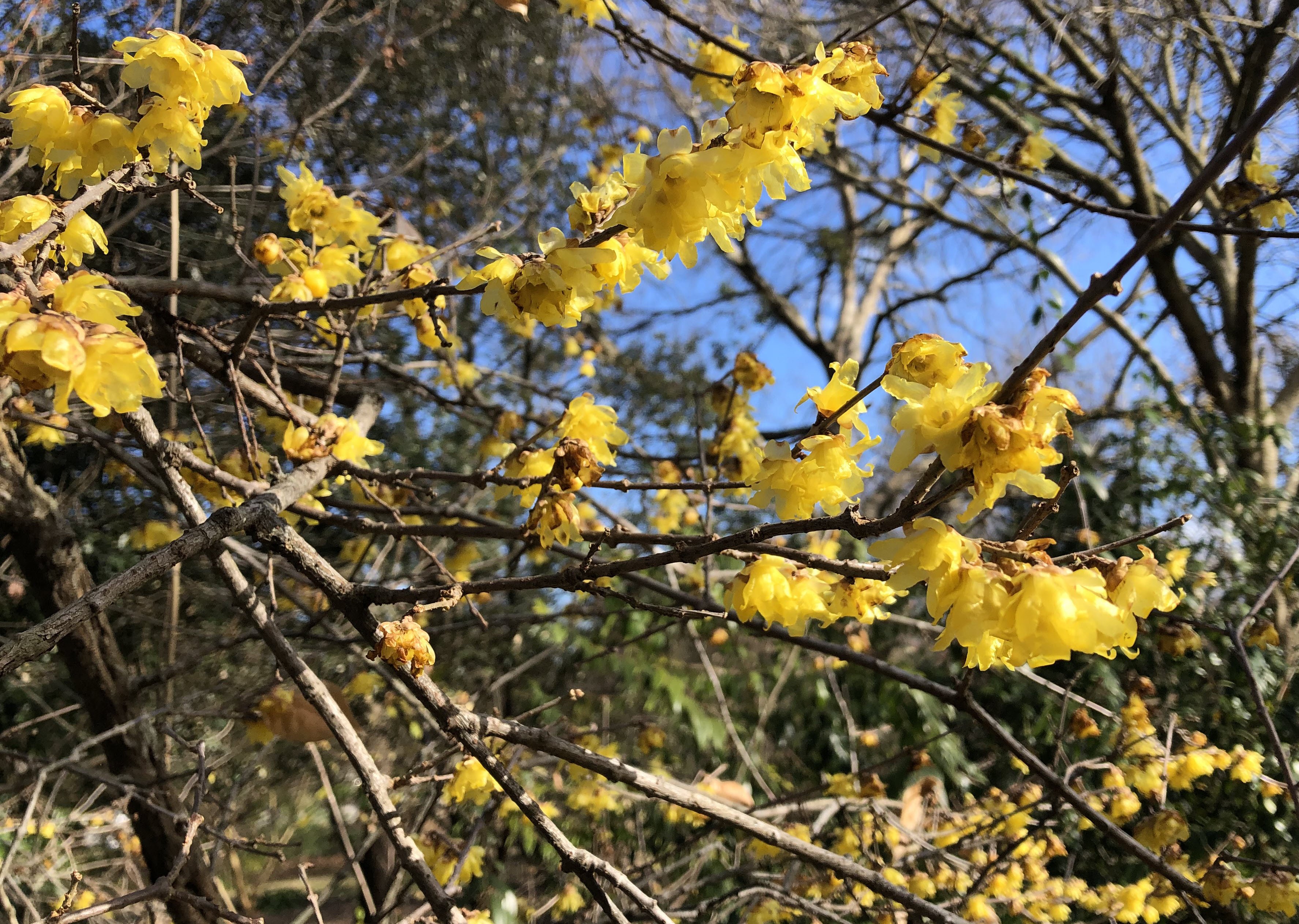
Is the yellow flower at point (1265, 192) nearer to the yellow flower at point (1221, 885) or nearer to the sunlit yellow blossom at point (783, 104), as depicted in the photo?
the yellow flower at point (1221, 885)

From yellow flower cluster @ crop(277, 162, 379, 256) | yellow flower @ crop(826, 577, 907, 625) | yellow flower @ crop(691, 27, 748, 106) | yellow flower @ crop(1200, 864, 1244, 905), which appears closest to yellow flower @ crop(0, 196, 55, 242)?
yellow flower cluster @ crop(277, 162, 379, 256)

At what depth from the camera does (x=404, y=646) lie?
3.77ft

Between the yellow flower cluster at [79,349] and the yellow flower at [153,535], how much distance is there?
2573 mm

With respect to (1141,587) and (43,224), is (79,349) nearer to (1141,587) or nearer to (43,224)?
(43,224)

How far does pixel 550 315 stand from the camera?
1.15m

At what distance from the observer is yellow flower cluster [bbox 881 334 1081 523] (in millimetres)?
762

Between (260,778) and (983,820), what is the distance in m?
4.10

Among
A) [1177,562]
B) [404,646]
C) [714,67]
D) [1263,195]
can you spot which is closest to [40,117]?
[404,646]

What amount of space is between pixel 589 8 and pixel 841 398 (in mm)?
1708

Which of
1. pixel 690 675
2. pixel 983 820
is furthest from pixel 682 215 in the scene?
pixel 690 675

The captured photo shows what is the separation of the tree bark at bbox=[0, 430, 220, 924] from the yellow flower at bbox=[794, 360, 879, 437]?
227cm

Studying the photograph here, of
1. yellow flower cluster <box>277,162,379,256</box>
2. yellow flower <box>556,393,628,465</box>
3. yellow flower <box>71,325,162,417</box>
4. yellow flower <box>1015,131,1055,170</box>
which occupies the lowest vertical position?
yellow flower <box>71,325,162,417</box>

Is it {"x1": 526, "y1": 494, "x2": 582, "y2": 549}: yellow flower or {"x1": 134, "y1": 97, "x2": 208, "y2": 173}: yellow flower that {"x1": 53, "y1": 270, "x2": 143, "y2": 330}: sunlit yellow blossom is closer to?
{"x1": 134, "y1": 97, "x2": 208, "y2": 173}: yellow flower

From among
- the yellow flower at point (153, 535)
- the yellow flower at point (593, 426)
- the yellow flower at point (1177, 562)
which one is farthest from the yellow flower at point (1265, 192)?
the yellow flower at point (153, 535)
